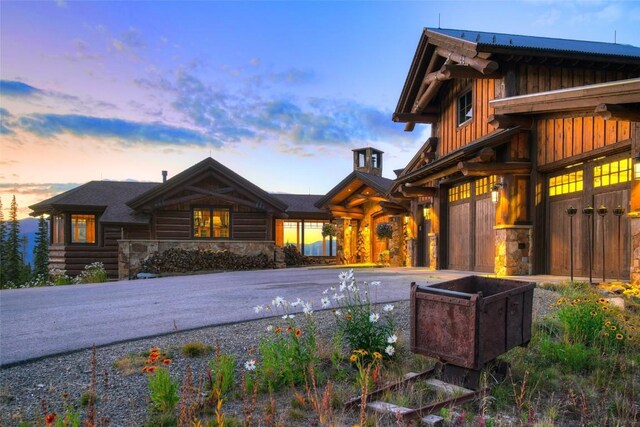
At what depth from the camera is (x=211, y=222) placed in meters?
20.9

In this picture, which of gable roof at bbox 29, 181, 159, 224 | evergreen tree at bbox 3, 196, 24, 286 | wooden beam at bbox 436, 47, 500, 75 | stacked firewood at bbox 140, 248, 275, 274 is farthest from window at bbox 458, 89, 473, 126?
evergreen tree at bbox 3, 196, 24, 286

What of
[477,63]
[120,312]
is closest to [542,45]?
[477,63]

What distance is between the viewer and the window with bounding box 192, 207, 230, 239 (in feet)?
67.9

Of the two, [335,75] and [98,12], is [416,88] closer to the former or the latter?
[335,75]

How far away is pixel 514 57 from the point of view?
1077cm

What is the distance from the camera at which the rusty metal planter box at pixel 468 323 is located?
3797mm

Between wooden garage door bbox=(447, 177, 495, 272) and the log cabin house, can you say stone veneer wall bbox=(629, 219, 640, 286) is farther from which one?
the log cabin house

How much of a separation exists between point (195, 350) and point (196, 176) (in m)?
16.1

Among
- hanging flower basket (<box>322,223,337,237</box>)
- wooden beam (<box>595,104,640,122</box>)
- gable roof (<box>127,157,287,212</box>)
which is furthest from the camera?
hanging flower basket (<box>322,223,337,237</box>)

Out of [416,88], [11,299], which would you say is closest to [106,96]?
[11,299]

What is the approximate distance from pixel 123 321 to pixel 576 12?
1508 centimetres

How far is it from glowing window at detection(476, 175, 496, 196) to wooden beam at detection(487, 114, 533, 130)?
5.66 feet

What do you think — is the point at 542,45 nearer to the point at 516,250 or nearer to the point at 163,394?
the point at 516,250

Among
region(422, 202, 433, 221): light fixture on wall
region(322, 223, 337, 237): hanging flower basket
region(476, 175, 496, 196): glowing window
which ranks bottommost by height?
region(322, 223, 337, 237): hanging flower basket
